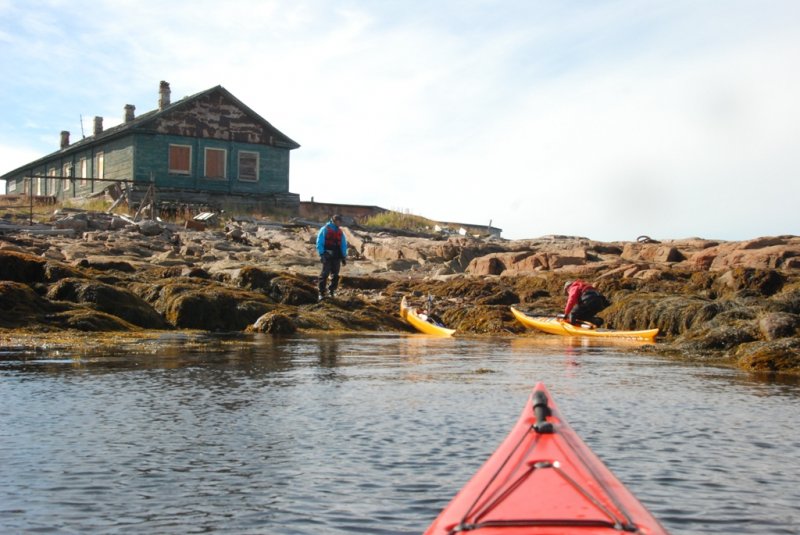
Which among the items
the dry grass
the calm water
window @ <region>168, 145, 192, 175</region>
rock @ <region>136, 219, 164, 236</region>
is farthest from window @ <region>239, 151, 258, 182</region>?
the calm water

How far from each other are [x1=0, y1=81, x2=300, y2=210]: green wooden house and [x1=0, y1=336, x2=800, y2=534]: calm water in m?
27.4

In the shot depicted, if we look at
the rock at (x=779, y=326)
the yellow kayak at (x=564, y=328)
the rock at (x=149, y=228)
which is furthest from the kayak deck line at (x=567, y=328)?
the rock at (x=149, y=228)

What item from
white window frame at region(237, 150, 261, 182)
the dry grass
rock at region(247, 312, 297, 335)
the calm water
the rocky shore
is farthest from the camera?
the dry grass

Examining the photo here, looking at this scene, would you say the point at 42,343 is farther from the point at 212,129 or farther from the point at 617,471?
the point at 212,129

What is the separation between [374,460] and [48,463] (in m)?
2.08

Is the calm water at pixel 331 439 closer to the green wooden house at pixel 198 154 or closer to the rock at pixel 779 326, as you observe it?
the rock at pixel 779 326

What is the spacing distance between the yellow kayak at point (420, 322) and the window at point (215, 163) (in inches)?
786

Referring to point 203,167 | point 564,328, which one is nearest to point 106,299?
point 564,328

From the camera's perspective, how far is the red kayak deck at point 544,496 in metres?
3.47

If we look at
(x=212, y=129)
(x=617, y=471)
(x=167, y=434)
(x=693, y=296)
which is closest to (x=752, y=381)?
(x=617, y=471)

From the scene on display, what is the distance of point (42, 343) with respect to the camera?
12742 mm

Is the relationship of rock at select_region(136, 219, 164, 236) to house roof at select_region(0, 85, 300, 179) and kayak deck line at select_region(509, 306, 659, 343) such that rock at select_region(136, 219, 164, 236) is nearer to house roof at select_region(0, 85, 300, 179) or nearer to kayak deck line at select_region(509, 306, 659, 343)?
house roof at select_region(0, 85, 300, 179)

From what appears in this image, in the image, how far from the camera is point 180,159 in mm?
39031

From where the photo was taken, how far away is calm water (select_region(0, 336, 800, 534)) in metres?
5.08
